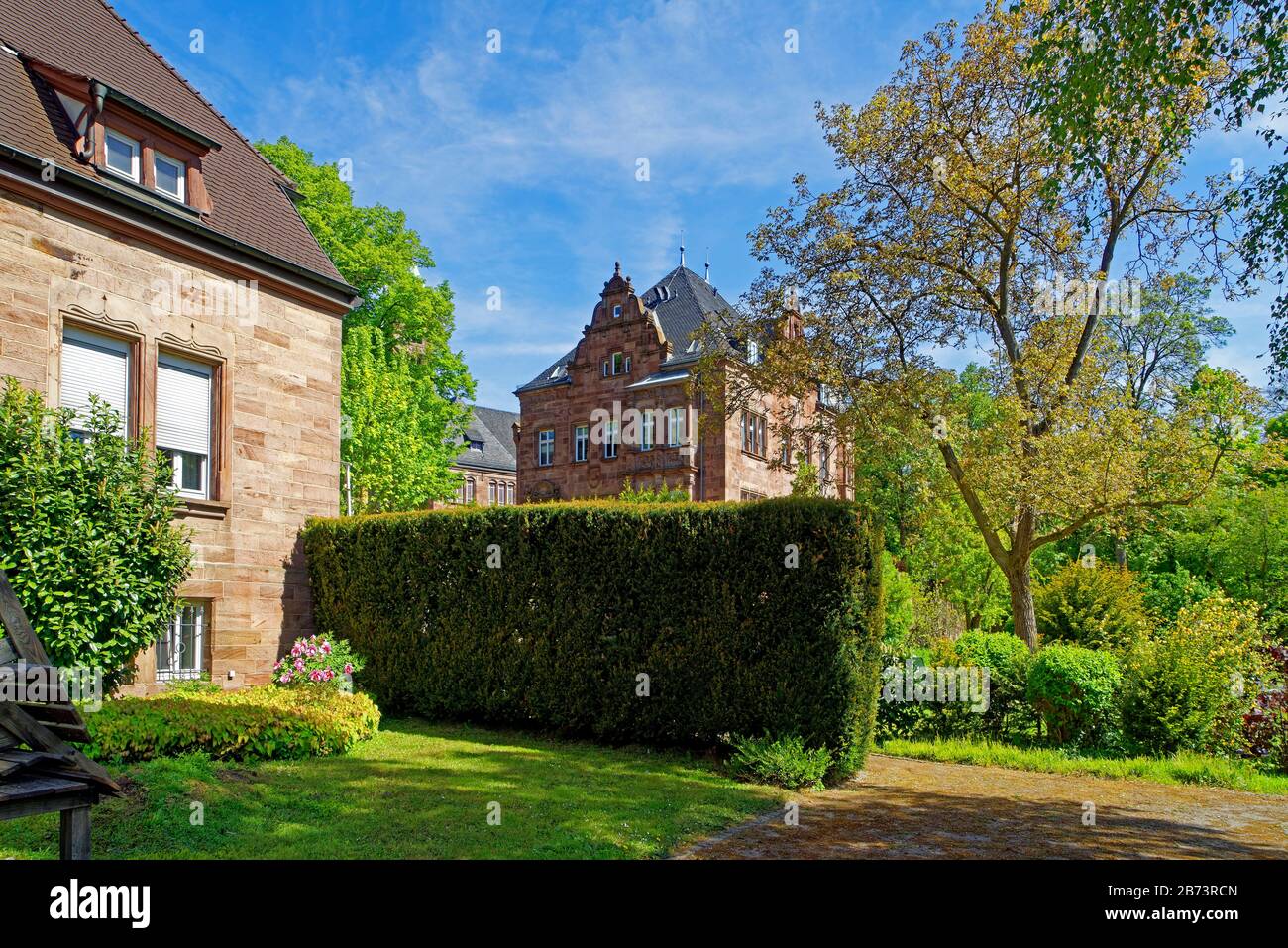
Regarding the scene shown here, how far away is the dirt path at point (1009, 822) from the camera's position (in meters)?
7.28

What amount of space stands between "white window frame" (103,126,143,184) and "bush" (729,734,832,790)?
12.6m

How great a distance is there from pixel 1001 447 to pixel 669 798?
35.1 ft

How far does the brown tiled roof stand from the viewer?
12.2 m

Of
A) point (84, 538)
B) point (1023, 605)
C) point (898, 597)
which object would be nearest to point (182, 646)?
point (84, 538)

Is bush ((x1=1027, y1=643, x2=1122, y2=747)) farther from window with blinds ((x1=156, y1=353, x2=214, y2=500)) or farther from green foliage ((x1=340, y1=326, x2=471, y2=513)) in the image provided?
green foliage ((x1=340, y1=326, x2=471, y2=513))

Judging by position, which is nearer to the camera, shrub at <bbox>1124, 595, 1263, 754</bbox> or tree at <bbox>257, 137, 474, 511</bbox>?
shrub at <bbox>1124, 595, 1263, 754</bbox>

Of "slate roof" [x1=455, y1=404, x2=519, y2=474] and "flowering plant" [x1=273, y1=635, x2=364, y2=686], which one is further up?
"slate roof" [x1=455, y1=404, x2=519, y2=474]

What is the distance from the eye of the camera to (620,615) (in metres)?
12.2

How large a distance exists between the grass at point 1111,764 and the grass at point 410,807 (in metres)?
4.13

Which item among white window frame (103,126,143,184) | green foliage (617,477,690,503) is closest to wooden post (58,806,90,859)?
white window frame (103,126,143,184)

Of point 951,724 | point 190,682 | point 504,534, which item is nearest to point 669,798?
point 504,534
